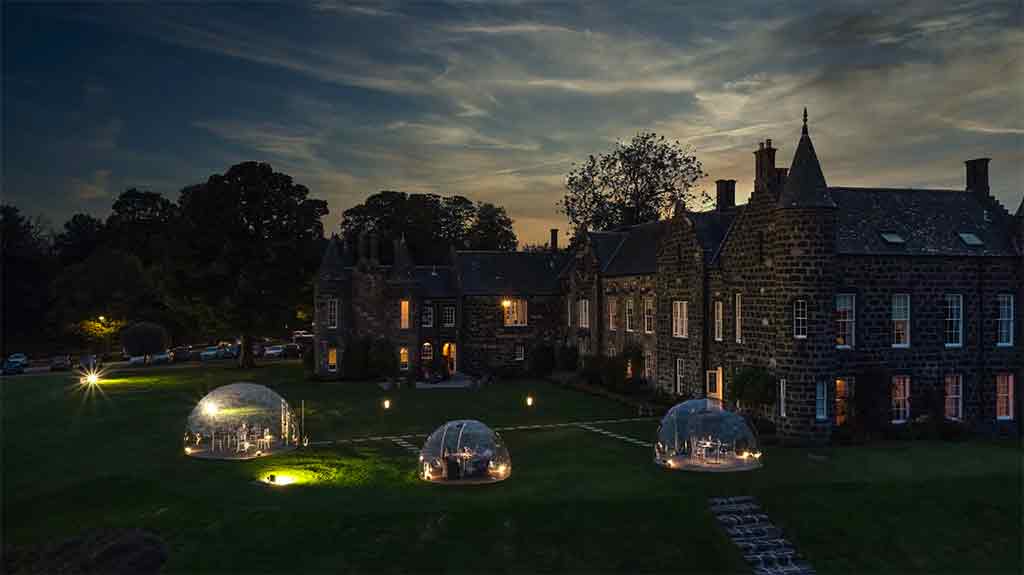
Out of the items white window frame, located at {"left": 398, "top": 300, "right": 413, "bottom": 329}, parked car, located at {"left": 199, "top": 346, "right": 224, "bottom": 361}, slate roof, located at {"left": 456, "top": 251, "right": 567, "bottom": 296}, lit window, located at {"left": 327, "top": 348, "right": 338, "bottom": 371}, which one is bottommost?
parked car, located at {"left": 199, "top": 346, "right": 224, "bottom": 361}

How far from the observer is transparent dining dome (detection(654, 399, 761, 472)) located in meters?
27.1

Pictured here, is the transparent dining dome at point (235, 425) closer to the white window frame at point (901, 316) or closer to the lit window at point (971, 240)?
the white window frame at point (901, 316)

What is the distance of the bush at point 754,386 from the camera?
3247 centimetres

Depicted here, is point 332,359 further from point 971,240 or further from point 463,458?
point 971,240

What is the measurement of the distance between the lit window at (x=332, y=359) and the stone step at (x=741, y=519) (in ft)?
131

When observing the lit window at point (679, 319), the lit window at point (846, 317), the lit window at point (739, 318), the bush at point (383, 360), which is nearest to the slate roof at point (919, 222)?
the lit window at point (846, 317)

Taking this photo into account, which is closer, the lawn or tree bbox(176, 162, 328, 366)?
the lawn

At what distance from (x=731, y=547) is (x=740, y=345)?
16470 mm

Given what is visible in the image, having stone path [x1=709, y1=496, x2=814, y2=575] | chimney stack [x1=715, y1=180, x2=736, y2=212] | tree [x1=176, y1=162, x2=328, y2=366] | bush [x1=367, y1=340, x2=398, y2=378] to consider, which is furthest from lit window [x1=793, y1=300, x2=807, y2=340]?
tree [x1=176, y1=162, x2=328, y2=366]

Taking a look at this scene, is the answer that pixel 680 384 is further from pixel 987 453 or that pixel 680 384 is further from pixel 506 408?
pixel 987 453

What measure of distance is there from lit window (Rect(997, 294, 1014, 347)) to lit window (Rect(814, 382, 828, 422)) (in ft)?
34.2

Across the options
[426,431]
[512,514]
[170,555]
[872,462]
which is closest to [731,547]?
[512,514]

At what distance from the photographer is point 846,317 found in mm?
33344

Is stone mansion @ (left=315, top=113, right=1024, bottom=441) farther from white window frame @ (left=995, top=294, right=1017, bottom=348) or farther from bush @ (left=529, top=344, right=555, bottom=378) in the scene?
bush @ (left=529, top=344, right=555, bottom=378)
